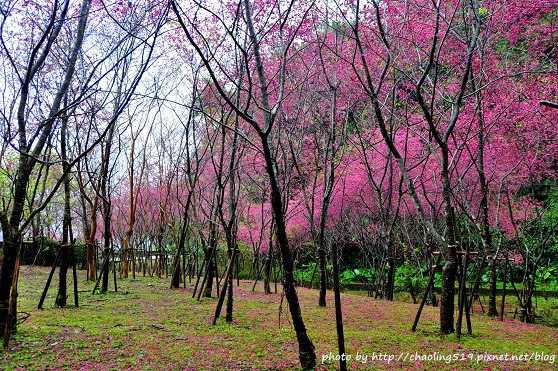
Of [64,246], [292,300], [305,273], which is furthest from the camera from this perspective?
[305,273]

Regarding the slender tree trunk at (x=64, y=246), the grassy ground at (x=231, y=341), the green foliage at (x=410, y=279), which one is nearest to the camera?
the grassy ground at (x=231, y=341)

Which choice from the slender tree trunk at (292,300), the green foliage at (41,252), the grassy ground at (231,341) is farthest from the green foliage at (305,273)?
the slender tree trunk at (292,300)

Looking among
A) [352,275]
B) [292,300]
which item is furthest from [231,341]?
[352,275]

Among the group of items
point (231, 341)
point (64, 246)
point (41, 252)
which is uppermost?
point (64, 246)

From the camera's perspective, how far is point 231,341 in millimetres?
5059

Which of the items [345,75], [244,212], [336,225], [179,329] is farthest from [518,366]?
[244,212]

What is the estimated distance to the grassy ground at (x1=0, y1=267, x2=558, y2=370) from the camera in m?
4.11

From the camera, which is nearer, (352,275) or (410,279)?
(410,279)

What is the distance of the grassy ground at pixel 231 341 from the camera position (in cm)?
411

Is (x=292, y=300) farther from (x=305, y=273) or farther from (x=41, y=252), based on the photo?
(x=41, y=252)

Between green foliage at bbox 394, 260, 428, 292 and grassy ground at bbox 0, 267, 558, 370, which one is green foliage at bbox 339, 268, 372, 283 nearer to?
green foliage at bbox 394, 260, 428, 292

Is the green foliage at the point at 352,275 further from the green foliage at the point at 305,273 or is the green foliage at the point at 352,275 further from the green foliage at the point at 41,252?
the green foliage at the point at 41,252

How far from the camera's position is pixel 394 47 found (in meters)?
8.60

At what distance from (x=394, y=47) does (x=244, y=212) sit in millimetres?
10484
